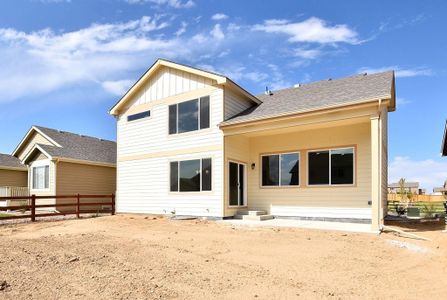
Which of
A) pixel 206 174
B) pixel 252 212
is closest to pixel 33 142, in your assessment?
pixel 206 174

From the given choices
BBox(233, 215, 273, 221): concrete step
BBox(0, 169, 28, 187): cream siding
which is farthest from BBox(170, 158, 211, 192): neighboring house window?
BBox(0, 169, 28, 187): cream siding

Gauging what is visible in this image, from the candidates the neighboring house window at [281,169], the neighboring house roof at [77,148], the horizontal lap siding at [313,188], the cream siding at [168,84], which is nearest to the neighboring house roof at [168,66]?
the cream siding at [168,84]

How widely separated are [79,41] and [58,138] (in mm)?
8978

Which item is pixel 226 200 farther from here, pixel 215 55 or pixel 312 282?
pixel 312 282

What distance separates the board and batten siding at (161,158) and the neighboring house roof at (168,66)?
1.61 feet

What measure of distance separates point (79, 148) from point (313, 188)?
15.6 meters

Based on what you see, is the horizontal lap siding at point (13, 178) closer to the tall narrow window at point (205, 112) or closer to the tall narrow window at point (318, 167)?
the tall narrow window at point (205, 112)

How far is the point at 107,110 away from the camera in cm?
1792

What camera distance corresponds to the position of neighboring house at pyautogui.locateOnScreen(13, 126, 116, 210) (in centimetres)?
2003

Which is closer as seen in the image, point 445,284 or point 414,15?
point 445,284

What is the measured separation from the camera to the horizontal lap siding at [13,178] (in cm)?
2472

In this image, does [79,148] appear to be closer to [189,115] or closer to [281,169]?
[189,115]

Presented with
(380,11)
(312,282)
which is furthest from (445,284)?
(380,11)

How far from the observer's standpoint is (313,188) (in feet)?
44.4
